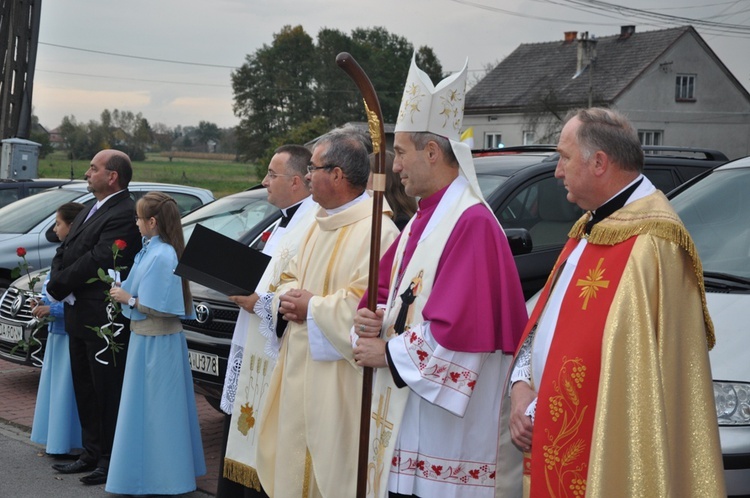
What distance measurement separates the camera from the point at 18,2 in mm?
21109

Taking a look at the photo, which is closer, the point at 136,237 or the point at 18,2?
the point at 136,237

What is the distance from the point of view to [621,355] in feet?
9.87

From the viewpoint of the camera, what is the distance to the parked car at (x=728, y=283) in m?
3.87

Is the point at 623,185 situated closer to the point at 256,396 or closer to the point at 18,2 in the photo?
the point at 256,396

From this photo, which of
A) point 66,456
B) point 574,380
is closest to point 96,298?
point 66,456

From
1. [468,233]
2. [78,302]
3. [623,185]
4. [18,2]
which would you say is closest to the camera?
[623,185]

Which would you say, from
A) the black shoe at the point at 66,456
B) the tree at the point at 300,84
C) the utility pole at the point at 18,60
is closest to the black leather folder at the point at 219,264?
the black shoe at the point at 66,456

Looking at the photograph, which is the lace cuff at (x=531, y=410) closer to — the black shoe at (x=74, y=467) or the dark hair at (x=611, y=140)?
the dark hair at (x=611, y=140)

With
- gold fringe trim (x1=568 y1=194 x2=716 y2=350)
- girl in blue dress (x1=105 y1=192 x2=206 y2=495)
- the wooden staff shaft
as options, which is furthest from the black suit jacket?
gold fringe trim (x1=568 y1=194 x2=716 y2=350)

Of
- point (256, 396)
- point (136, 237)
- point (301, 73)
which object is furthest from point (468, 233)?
point (301, 73)

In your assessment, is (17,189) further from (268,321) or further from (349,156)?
(349,156)

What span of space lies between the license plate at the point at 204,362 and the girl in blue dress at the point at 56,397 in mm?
819

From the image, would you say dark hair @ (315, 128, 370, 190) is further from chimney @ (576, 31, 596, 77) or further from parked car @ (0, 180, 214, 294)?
chimney @ (576, 31, 596, 77)

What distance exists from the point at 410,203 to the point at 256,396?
1.32m
